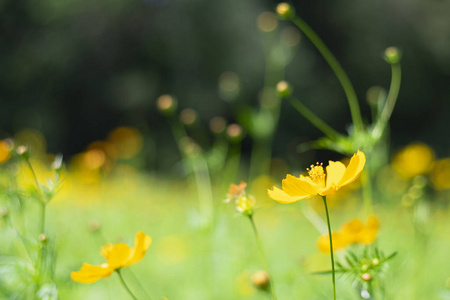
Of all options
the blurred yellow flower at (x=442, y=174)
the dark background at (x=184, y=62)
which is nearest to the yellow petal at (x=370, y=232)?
the blurred yellow flower at (x=442, y=174)

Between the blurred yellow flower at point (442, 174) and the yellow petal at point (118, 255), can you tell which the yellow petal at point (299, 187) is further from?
the blurred yellow flower at point (442, 174)

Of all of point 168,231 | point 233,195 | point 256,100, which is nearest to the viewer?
point 233,195

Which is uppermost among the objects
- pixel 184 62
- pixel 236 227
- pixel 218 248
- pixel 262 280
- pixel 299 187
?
pixel 299 187

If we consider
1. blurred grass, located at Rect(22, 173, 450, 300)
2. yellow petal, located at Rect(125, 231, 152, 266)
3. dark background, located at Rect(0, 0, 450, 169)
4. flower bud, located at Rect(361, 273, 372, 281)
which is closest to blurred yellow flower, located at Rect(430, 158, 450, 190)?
blurred grass, located at Rect(22, 173, 450, 300)

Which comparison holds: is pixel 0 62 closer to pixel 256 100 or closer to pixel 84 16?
pixel 84 16

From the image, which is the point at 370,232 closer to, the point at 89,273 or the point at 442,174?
the point at 89,273

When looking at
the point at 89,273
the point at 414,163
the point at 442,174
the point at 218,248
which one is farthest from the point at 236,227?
the point at 89,273

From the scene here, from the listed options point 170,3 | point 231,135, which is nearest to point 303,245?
point 231,135
